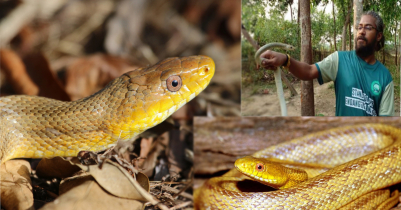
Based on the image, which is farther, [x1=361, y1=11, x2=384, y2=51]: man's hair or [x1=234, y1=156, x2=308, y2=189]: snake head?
[x1=361, y1=11, x2=384, y2=51]: man's hair

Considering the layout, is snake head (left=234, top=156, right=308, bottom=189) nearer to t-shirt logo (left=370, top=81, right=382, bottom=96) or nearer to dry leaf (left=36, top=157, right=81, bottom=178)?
dry leaf (left=36, top=157, right=81, bottom=178)

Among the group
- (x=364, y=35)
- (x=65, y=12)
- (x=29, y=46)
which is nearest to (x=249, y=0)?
(x=364, y=35)

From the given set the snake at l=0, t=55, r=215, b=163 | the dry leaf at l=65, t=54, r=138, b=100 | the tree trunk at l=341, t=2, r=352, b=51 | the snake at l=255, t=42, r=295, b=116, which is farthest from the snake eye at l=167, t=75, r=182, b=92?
the tree trunk at l=341, t=2, r=352, b=51

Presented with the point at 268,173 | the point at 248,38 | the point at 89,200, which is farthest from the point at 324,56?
the point at 89,200

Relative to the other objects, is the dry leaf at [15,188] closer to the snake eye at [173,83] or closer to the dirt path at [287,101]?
the snake eye at [173,83]

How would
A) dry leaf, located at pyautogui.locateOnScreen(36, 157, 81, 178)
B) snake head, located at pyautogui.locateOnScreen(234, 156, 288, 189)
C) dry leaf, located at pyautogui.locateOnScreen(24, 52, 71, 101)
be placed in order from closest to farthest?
dry leaf, located at pyautogui.locateOnScreen(36, 157, 81, 178), snake head, located at pyautogui.locateOnScreen(234, 156, 288, 189), dry leaf, located at pyautogui.locateOnScreen(24, 52, 71, 101)

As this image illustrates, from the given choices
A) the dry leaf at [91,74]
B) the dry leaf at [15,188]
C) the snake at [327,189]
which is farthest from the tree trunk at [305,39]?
the dry leaf at [15,188]

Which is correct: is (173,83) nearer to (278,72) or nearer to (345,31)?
(278,72)

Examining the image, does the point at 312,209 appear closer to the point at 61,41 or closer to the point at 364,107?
the point at 364,107
